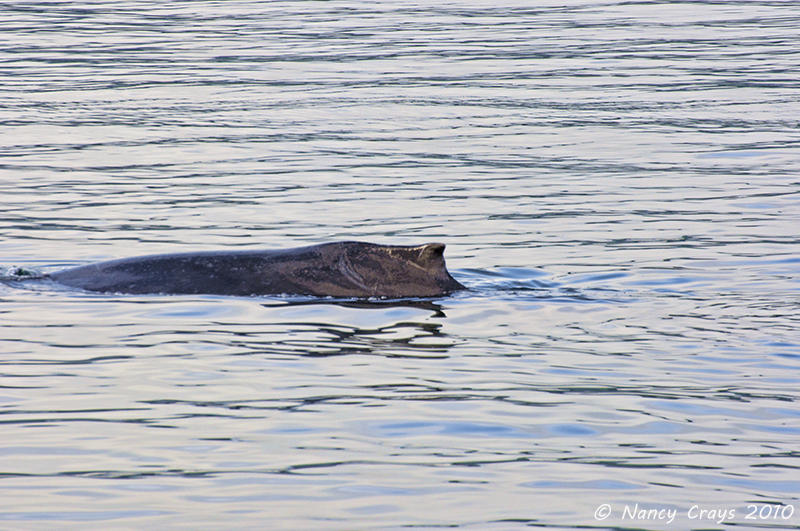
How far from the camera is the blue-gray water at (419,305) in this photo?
765cm

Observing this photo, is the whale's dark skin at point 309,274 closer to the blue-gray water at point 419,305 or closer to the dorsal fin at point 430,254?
the dorsal fin at point 430,254

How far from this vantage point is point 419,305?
470 inches

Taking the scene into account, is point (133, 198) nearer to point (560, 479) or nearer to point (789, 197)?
point (789, 197)

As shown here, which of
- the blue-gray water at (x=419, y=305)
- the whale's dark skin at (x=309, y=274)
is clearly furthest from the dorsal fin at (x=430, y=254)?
the blue-gray water at (x=419, y=305)

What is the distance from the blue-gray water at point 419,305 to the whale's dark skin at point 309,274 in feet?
0.93

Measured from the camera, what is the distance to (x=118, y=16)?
41.6 m

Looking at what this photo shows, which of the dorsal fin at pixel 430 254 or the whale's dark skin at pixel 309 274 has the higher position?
the dorsal fin at pixel 430 254

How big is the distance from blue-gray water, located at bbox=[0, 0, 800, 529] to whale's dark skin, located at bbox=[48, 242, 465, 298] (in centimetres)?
28

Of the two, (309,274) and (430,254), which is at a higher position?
(430,254)

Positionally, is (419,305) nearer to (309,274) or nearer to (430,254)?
(430,254)

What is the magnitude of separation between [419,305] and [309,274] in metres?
0.94

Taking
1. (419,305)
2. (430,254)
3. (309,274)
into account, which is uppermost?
(430,254)

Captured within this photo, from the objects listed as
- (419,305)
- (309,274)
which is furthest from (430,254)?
(309,274)

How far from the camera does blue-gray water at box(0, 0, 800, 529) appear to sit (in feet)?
25.1
